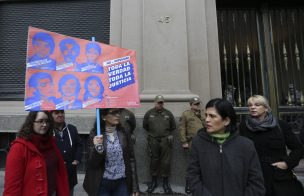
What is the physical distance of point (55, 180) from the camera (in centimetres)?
285

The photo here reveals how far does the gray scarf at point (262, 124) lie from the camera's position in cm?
321

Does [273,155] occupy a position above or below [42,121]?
below

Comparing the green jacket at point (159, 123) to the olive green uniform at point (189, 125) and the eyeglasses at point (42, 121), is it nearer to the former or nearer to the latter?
the olive green uniform at point (189, 125)

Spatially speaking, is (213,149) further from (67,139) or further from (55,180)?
(67,139)

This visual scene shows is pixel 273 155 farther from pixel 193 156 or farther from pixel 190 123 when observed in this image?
pixel 190 123

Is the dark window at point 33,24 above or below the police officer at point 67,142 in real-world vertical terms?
above

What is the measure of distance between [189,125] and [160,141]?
742mm

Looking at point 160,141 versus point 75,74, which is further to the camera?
point 160,141

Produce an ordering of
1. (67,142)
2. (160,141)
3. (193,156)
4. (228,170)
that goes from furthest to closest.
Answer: (160,141)
(67,142)
(193,156)
(228,170)

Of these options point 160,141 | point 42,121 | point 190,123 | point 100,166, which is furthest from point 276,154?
point 160,141

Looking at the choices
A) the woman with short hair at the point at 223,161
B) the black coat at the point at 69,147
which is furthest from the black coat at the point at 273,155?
the black coat at the point at 69,147

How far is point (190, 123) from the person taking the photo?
19.9 ft

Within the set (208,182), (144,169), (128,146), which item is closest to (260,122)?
(208,182)

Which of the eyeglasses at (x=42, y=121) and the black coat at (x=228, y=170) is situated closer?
the black coat at (x=228, y=170)
